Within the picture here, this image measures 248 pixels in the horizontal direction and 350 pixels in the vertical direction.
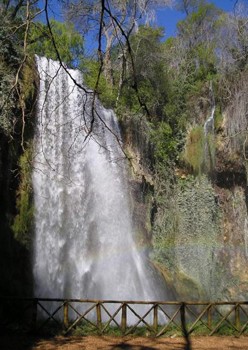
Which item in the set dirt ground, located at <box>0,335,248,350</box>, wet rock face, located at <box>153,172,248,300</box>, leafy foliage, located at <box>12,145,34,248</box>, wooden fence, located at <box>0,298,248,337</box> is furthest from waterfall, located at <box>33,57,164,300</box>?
dirt ground, located at <box>0,335,248,350</box>

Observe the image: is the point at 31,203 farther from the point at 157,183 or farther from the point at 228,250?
the point at 228,250

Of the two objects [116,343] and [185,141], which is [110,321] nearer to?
[116,343]

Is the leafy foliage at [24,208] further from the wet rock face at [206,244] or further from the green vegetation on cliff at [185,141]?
the wet rock face at [206,244]

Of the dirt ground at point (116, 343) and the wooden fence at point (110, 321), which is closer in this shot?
the dirt ground at point (116, 343)

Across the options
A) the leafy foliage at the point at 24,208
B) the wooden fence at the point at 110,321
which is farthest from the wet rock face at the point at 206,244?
the leafy foliage at the point at 24,208

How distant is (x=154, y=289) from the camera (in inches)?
474

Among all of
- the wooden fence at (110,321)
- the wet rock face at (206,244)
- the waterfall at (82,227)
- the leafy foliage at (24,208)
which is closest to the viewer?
the wooden fence at (110,321)

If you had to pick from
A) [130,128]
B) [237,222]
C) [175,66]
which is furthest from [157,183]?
[175,66]

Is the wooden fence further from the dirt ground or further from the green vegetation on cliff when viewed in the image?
the green vegetation on cliff

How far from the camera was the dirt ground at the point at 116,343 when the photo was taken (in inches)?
311

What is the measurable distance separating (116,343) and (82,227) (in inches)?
174

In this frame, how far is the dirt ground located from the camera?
7887 millimetres

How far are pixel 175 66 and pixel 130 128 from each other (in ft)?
14.6

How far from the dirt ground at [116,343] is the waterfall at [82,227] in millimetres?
2638
